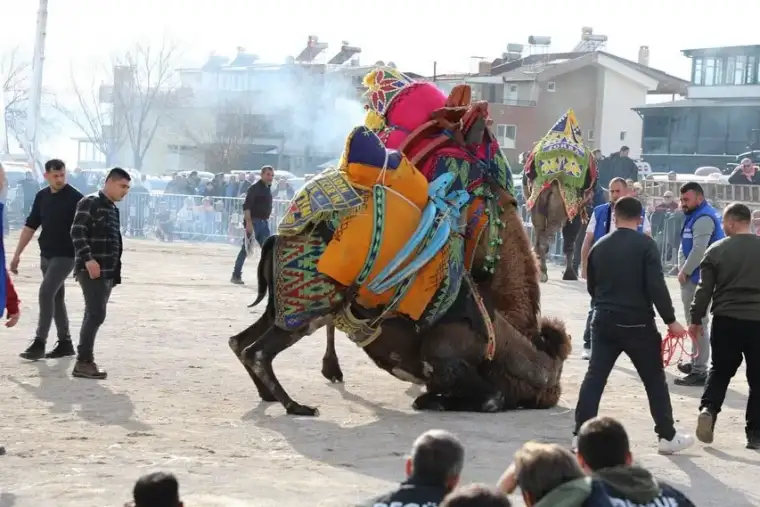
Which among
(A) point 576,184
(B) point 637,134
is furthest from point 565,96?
(A) point 576,184

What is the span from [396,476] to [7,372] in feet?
15.0

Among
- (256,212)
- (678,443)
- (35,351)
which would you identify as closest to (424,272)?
(678,443)

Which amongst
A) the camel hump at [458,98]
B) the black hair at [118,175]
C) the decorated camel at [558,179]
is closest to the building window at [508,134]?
the decorated camel at [558,179]

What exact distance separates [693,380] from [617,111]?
167 ft

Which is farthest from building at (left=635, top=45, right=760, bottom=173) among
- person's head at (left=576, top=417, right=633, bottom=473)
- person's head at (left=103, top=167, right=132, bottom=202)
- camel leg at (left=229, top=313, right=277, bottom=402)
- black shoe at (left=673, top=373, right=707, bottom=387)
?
person's head at (left=576, top=417, right=633, bottom=473)

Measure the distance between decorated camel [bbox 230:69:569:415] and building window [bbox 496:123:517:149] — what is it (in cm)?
4817

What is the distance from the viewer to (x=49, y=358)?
11469mm

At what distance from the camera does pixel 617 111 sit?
6053 cm

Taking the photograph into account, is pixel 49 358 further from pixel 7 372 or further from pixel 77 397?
pixel 77 397

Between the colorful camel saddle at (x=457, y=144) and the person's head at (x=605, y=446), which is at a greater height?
the colorful camel saddle at (x=457, y=144)

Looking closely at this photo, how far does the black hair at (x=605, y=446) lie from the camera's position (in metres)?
4.98

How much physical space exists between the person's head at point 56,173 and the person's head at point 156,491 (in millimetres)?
7473

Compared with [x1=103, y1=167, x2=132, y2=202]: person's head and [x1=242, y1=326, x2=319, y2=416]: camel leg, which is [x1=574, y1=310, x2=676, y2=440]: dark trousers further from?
[x1=103, y1=167, x2=132, y2=202]: person's head

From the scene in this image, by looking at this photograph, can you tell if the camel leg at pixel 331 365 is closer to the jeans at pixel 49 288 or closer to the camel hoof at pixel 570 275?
the jeans at pixel 49 288
